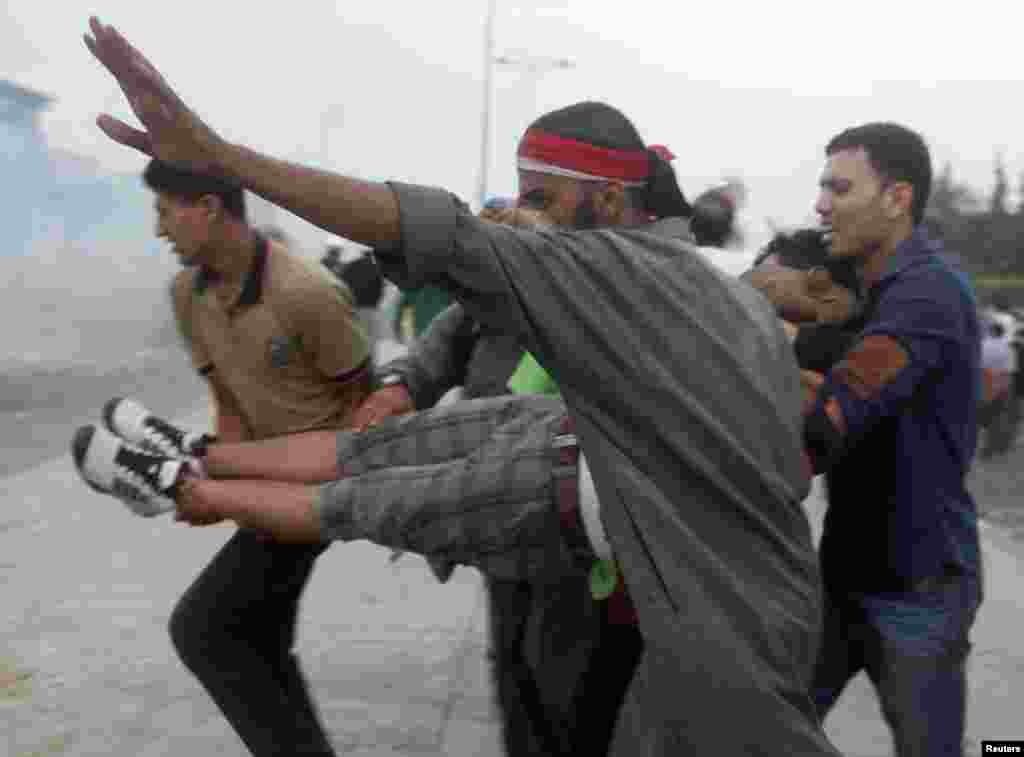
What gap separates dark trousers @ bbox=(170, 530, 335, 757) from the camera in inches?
124

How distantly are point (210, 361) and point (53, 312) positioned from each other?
88.8ft

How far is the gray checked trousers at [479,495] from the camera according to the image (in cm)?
249

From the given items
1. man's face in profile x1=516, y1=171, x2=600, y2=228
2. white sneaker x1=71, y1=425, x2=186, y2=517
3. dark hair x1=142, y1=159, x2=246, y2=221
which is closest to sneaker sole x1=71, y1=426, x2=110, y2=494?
white sneaker x1=71, y1=425, x2=186, y2=517

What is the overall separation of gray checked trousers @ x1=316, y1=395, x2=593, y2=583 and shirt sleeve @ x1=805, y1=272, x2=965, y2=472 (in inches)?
17.4

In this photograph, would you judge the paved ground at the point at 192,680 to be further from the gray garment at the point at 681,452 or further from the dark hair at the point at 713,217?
the gray garment at the point at 681,452

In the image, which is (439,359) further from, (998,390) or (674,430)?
(998,390)

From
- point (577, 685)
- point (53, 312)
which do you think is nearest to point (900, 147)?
point (577, 685)

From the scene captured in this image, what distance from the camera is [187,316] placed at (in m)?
3.46

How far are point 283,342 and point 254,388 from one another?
0.47 feet

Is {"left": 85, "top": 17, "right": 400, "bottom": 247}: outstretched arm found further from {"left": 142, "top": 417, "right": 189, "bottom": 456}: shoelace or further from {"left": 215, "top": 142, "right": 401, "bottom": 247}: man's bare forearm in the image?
{"left": 142, "top": 417, "right": 189, "bottom": 456}: shoelace

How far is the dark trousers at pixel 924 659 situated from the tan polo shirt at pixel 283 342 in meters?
1.34

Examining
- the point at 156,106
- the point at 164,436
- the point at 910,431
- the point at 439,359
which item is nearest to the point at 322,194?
the point at 156,106

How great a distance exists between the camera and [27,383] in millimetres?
17266

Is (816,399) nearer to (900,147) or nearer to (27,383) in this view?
(900,147)
